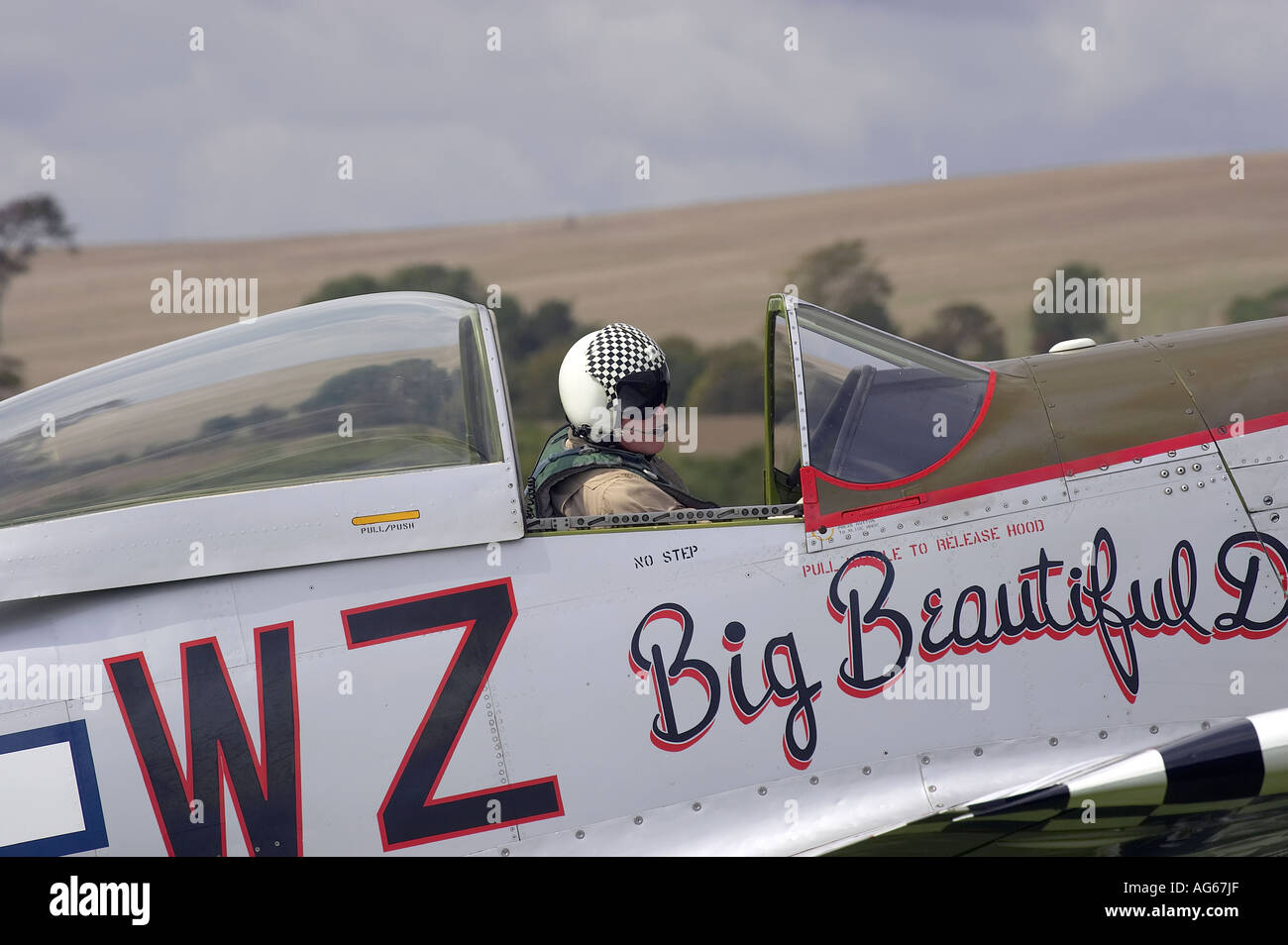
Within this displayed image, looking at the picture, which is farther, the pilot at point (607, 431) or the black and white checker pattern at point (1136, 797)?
the pilot at point (607, 431)

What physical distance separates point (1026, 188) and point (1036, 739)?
2157 centimetres

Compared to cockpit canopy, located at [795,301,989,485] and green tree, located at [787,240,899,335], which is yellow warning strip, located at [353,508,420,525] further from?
green tree, located at [787,240,899,335]

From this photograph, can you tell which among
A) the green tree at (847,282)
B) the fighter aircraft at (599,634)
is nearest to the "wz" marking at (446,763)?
the fighter aircraft at (599,634)

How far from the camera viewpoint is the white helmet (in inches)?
148

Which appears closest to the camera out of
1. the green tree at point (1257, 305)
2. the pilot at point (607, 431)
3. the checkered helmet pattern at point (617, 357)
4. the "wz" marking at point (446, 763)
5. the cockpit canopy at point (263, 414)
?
the "wz" marking at point (446, 763)

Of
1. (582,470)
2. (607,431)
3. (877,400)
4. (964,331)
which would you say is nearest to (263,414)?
(582,470)

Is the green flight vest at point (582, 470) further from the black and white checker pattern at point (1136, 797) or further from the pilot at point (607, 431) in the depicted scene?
the black and white checker pattern at point (1136, 797)

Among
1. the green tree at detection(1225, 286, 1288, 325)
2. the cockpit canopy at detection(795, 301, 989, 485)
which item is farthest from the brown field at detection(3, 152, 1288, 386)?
the cockpit canopy at detection(795, 301, 989, 485)

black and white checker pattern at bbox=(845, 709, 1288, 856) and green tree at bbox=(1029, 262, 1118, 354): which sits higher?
green tree at bbox=(1029, 262, 1118, 354)

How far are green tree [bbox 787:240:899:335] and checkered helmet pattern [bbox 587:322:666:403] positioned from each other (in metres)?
17.5

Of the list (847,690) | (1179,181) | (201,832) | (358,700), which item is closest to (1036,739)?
(847,690)

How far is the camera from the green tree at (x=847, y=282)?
69.5 feet

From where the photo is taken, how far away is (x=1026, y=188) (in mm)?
22594

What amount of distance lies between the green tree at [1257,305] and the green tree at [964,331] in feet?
12.1
